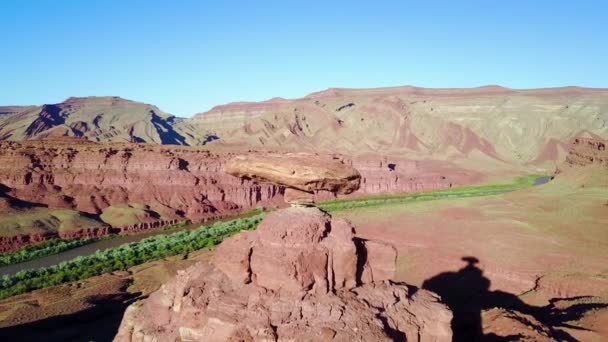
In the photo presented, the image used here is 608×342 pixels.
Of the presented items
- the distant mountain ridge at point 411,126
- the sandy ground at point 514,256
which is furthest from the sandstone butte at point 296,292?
the distant mountain ridge at point 411,126

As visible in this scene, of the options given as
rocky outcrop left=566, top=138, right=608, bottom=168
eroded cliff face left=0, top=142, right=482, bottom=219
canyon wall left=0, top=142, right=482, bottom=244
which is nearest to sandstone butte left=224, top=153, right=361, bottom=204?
canyon wall left=0, top=142, right=482, bottom=244

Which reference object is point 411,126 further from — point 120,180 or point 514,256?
point 514,256

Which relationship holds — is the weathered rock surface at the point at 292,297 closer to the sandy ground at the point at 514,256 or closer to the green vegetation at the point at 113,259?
the sandy ground at the point at 514,256

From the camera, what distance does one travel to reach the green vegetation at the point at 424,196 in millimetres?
64250

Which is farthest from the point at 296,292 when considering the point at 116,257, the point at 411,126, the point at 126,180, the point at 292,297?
the point at 411,126

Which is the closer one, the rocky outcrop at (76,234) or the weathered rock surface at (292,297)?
the weathered rock surface at (292,297)

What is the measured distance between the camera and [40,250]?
4078 centimetres

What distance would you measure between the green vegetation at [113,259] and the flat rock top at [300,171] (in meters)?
24.0

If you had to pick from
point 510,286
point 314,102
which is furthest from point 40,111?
point 510,286

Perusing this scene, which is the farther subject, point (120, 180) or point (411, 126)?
point (411, 126)

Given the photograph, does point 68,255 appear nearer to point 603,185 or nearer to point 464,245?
point 464,245

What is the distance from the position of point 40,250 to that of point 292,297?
123 ft

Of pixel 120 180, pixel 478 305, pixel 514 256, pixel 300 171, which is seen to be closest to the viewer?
pixel 300 171

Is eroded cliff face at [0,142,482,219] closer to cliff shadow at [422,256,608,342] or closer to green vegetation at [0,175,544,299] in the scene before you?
green vegetation at [0,175,544,299]
